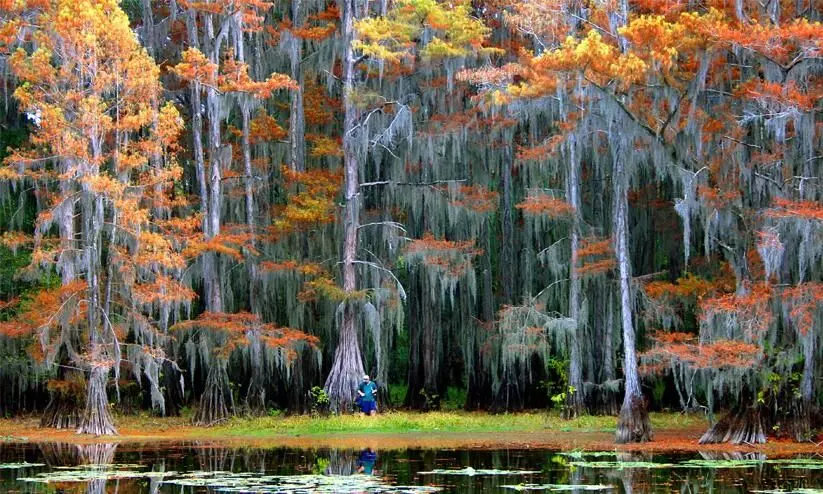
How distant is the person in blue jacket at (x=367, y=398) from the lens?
24609 mm

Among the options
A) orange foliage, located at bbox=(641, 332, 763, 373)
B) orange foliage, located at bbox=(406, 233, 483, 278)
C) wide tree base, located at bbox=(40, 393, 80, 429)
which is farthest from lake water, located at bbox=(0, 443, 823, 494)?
orange foliage, located at bbox=(406, 233, 483, 278)

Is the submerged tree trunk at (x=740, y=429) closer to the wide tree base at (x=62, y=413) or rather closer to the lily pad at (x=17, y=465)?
the lily pad at (x=17, y=465)

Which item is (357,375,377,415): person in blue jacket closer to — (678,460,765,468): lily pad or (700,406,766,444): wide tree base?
(700,406,766,444): wide tree base

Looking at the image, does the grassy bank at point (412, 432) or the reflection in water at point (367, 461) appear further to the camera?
the grassy bank at point (412, 432)

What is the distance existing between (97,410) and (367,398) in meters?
5.37

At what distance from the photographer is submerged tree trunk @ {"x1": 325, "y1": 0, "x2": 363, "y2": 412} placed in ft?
83.0

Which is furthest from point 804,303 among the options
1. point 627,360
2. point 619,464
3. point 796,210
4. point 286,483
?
point 286,483

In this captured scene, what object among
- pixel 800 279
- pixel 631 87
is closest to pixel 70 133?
pixel 631 87

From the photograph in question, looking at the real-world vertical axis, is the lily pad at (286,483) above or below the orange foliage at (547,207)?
below

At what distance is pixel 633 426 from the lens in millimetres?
20062

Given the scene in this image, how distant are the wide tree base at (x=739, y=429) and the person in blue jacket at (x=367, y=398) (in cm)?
728

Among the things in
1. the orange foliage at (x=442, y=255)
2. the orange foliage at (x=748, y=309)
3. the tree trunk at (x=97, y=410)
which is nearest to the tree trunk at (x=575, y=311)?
the orange foliage at (x=442, y=255)

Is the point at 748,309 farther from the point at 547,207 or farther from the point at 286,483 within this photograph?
the point at 286,483

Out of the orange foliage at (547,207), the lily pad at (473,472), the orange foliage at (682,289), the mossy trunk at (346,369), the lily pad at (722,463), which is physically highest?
the orange foliage at (547,207)
